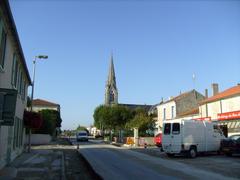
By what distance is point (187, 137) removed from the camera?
22.4 meters

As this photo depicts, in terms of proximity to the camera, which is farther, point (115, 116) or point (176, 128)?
point (115, 116)

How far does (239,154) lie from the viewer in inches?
983

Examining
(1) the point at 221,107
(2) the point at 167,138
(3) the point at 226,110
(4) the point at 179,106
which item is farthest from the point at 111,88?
(2) the point at 167,138

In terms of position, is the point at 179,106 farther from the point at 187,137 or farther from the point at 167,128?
the point at 187,137

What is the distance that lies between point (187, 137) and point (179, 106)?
91.8ft

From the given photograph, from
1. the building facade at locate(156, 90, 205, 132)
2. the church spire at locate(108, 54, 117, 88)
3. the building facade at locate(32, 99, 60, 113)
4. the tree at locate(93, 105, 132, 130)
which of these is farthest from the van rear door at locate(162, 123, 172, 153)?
the church spire at locate(108, 54, 117, 88)

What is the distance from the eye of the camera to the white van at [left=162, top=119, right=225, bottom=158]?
22.3m

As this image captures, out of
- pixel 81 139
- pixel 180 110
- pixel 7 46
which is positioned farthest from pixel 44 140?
pixel 7 46

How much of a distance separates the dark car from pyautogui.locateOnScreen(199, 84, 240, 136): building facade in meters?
8.15

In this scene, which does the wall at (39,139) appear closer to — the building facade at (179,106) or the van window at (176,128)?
the building facade at (179,106)

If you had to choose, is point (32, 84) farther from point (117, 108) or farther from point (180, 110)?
point (117, 108)

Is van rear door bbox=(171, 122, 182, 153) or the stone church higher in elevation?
the stone church

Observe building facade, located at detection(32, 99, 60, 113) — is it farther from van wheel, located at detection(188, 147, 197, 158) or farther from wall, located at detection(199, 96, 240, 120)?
van wheel, located at detection(188, 147, 197, 158)

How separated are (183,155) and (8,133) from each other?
47.3 ft
